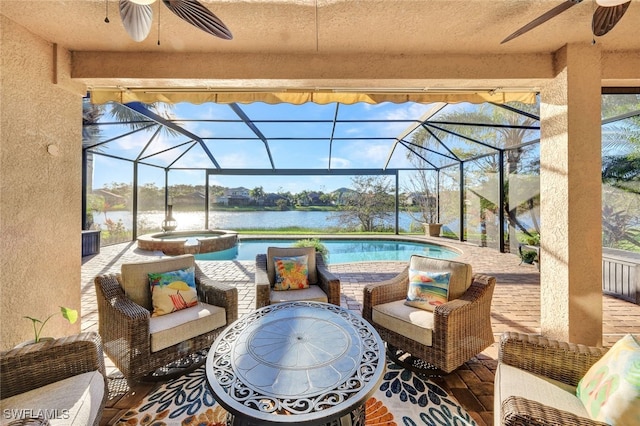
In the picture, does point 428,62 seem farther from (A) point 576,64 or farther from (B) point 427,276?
(B) point 427,276

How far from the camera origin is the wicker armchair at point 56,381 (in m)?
1.28

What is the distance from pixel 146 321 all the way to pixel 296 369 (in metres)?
1.39

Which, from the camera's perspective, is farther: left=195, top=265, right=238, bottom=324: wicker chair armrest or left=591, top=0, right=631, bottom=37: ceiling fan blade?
left=195, top=265, right=238, bottom=324: wicker chair armrest

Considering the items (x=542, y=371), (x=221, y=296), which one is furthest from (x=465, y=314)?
(x=221, y=296)

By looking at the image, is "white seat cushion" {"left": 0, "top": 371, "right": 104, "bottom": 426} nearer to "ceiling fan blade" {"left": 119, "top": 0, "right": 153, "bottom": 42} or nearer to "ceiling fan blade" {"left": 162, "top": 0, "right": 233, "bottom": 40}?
"ceiling fan blade" {"left": 119, "top": 0, "right": 153, "bottom": 42}

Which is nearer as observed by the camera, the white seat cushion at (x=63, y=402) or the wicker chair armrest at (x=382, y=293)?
the white seat cushion at (x=63, y=402)

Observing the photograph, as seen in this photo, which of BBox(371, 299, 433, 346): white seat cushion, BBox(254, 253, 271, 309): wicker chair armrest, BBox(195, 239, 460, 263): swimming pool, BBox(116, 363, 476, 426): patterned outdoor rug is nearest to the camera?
BBox(116, 363, 476, 426): patterned outdoor rug

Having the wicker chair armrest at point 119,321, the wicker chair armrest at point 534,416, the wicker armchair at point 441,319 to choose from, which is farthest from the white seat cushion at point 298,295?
the wicker chair armrest at point 534,416

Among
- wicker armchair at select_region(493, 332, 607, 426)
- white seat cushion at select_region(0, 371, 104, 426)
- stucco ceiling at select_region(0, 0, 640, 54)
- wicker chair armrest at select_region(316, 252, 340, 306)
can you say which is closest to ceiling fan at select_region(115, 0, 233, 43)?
stucco ceiling at select_region(0, 0, 640, 54)

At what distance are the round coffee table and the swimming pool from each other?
613 centimetres

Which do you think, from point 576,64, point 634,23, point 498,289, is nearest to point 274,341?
point 576,64

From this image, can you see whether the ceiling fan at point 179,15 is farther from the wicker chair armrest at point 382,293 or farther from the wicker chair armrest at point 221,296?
the wicker chair armrest at point 382,293

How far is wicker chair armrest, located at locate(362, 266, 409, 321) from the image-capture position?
2592 millimetres

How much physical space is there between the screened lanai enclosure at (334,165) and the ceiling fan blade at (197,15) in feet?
5.40
